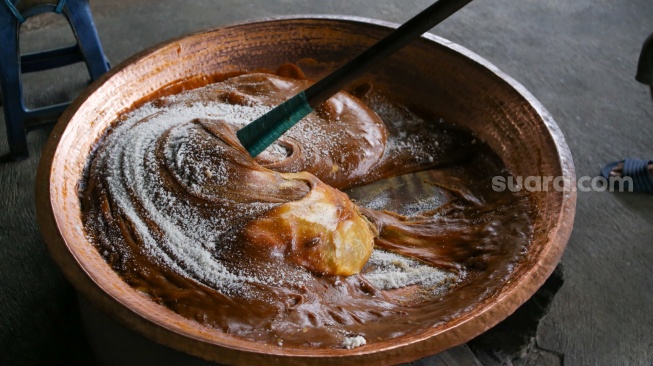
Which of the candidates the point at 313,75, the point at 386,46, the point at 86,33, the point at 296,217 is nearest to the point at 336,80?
the point at 386,46

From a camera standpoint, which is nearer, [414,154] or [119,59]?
[414,154]

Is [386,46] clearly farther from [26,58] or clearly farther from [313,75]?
[26,58]

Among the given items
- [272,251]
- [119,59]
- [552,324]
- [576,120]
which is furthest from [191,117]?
[576,120]

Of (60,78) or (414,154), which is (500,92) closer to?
(414,154)

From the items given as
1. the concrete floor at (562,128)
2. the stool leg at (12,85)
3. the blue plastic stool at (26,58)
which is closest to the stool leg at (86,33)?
the blue plastic stool at (26,58)

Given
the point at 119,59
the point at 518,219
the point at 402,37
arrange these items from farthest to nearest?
the point at 119,59 → the point at 518,219 → the point at 402,37
